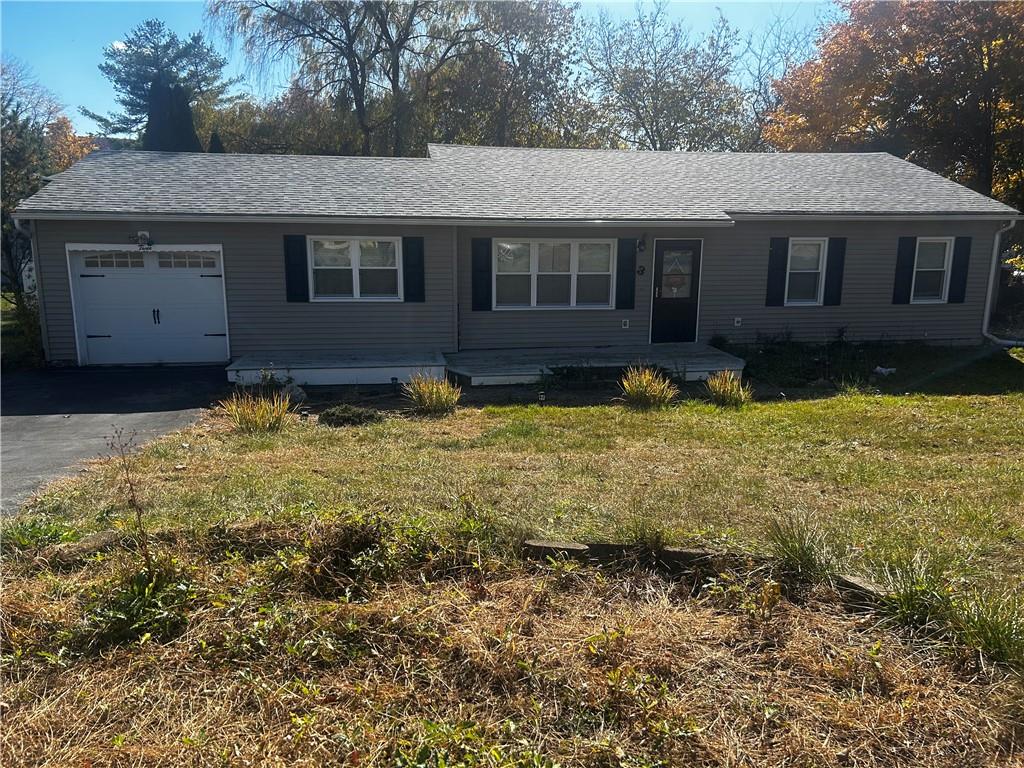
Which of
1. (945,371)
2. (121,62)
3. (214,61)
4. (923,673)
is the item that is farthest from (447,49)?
(923,673)

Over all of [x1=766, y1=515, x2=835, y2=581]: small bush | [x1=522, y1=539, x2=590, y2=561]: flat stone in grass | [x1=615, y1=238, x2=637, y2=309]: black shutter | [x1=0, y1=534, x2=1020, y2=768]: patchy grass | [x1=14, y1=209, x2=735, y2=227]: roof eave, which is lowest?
[x1=0, y1=534, x2=1020, y2=768]: patchy grass

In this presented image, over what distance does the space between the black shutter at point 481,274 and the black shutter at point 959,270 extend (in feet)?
30.0

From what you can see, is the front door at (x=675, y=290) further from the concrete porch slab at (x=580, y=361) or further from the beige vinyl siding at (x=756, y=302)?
the concrete porch slab at (x=580, y=361)

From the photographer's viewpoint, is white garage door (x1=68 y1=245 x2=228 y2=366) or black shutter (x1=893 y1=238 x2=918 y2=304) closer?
white garage door (x1=68 y1=245 x2=228 y2=366)

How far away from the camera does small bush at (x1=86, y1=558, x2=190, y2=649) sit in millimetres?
3307

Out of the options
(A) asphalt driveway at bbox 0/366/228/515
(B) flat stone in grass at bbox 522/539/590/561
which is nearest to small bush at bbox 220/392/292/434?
(A) asphalt driveway at bbox 0/366/228/515

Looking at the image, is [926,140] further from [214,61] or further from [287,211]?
[214,61]

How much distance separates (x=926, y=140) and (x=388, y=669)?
23114mm

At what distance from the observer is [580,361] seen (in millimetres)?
12148

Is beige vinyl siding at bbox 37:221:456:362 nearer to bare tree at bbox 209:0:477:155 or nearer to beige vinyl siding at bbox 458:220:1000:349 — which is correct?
beige vinyl siding at bbox 458:220:1000:349

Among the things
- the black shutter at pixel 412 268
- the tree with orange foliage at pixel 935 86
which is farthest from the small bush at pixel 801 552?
the tree with orange foliage at pixel 935 86

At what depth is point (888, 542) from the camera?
4480 millimetres

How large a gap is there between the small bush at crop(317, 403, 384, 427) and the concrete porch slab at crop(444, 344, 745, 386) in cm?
262

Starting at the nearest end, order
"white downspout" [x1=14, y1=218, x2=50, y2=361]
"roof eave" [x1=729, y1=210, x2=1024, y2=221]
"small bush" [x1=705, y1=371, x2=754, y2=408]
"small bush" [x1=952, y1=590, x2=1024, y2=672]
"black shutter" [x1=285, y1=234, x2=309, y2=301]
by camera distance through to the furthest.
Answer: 1. "small bush" [x1=952, y1=590, x2=1024, y2=672]
2. "small bush" [x1=705, y1=371, x2=754, y2=408]
3. "white downspout" [x1=14, y1=218, x2=50, y2=361]
4. "black shutter" [x1=285, y1=234, x2=309, y2=301]
5. "roof eave" [x1=729, y1=210, x2=1024, y2=221]
